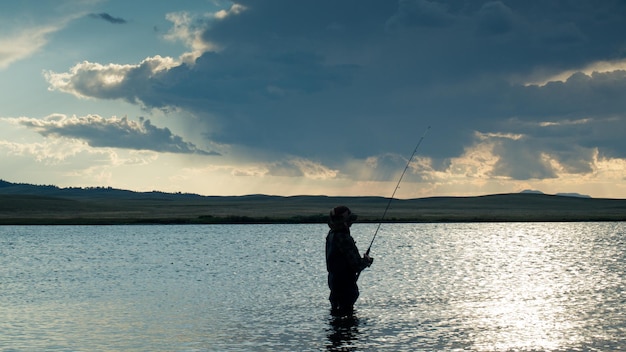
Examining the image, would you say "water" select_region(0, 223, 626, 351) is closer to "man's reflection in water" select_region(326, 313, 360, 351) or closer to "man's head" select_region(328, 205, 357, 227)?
"man's reflection in water" select_region(326, 313, 360, 351)

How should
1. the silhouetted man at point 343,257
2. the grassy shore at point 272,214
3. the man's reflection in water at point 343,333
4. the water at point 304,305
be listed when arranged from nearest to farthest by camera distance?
the man's reflection in water at point 343,333, the water at point 304,305, the silhouetted man at point 343,257, the grassy shore at point 272,214

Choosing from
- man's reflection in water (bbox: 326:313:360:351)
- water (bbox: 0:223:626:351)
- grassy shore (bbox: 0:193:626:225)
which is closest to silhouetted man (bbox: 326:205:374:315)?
man's reflection in water (bbox: 326:313:360:351)

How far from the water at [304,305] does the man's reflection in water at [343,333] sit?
0.03 m

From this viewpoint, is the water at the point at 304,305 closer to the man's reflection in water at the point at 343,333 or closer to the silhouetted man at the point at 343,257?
the man's reflection in water at the point at 343,333

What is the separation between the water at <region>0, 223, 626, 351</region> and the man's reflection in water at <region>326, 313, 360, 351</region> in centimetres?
3

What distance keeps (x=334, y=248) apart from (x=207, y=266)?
2172 centimetres

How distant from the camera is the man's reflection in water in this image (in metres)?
15.9

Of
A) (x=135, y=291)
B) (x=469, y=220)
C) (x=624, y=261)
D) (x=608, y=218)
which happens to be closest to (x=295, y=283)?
(x=135, y=291)

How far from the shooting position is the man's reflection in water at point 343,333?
52.3 feet

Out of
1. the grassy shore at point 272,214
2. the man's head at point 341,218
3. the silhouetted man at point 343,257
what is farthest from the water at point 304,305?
the grassy shore at point 272,214

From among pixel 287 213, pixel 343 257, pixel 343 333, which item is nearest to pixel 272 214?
pixel 287 213

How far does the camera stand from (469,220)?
118812 millimetres

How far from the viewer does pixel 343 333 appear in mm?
17547

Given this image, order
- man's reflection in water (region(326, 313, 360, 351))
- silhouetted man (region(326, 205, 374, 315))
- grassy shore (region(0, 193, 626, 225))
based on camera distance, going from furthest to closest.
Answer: grassy shore (region(0, 193, 626, 225)), silhouetted man (region(326, 205, 374, 315)), man's reflection in water (region(326, 313, 360, 351))
